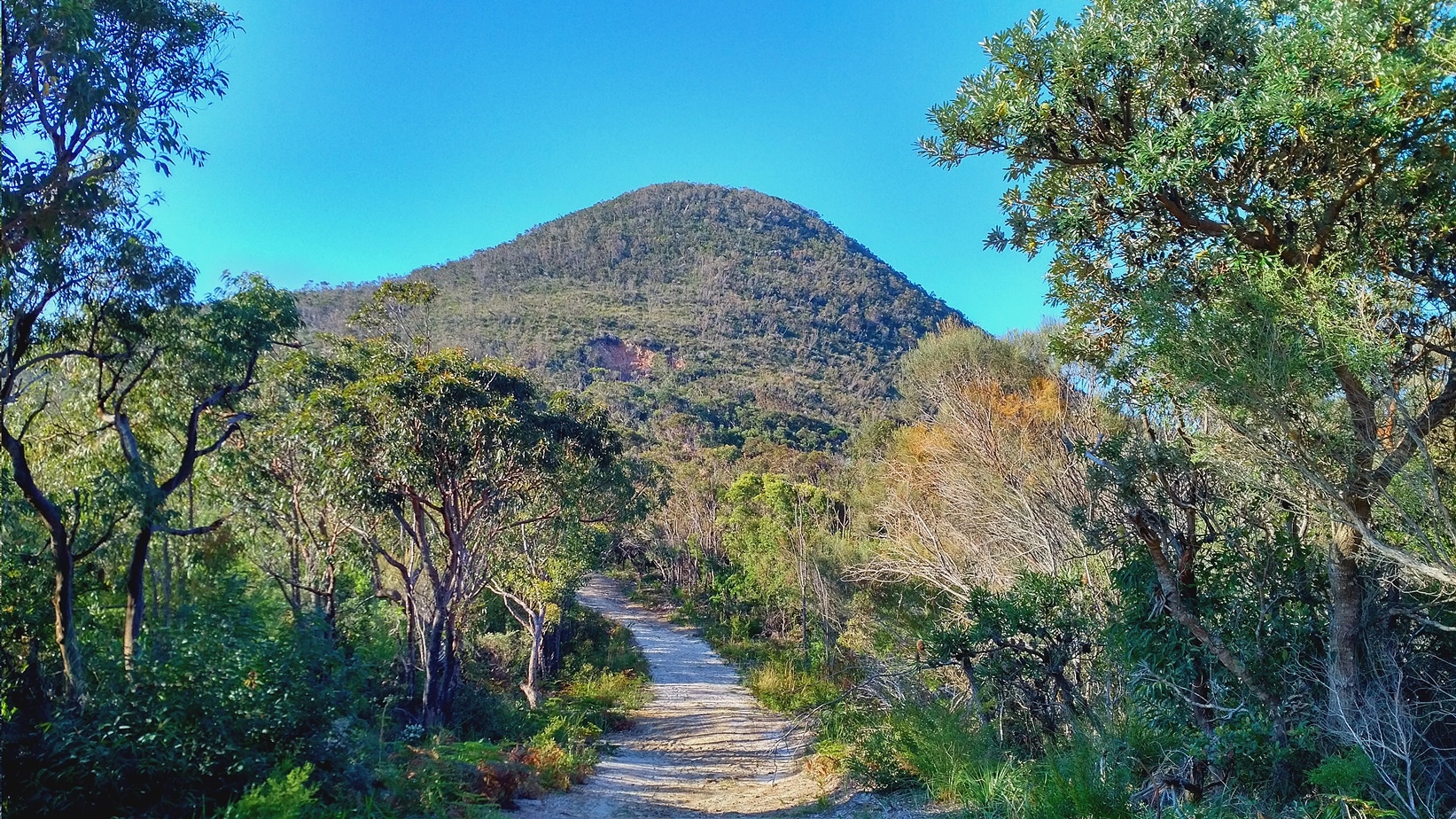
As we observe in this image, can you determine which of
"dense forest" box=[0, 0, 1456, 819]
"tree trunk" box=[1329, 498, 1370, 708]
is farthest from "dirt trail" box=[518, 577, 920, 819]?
"tree trunk" box=[1329, 498, 1370, 708]

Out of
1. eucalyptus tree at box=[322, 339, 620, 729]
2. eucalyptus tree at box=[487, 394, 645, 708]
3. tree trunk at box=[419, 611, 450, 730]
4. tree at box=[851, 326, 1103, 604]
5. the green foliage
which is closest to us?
the green foliage

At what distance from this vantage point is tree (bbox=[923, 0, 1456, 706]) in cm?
417

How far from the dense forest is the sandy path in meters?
0.79

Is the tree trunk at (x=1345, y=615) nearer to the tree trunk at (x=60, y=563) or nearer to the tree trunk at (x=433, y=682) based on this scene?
the tree trunk at (x=60, y=563)

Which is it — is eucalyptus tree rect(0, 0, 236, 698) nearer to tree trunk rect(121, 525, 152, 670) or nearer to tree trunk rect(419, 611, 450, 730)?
tree trunk rect(121, 525, 152, 670)

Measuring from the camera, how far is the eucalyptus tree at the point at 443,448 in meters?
9.63

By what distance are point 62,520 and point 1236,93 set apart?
1032 centimetres

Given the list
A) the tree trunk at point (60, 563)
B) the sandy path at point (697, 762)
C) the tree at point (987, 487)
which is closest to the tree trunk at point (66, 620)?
the tree trunk at point (60, 563)

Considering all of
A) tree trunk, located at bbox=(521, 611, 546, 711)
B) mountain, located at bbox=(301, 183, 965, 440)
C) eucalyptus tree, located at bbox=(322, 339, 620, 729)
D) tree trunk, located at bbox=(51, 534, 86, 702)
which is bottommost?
tree trunk, located at bbox=(521, 611, 546, 711)

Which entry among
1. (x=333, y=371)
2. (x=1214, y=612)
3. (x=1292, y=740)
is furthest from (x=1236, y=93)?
(x=333, y=371)

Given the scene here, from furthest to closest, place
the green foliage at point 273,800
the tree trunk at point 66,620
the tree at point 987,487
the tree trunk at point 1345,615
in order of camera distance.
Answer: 1. the tree at point 987,487
2. the tree trunk at point 66,620
3. the tree trunk at point 1345,615
4. the green foliage at point 273,800

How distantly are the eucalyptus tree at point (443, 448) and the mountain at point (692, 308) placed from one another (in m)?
34.4

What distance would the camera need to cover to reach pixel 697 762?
13.0 m

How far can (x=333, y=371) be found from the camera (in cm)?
1116
